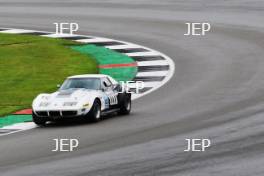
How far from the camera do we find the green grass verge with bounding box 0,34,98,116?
25.5m

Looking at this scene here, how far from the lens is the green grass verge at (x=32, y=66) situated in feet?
83.7

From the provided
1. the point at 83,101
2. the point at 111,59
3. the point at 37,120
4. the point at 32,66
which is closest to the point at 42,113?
the point at 37,120

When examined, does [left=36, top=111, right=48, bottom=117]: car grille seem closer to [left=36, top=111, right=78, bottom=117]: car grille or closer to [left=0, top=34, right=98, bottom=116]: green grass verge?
[left=36, top=111, right=78, bottom=117]: car grille

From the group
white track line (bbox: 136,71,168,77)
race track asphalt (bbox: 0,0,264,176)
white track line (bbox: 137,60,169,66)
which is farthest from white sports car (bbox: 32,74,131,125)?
white track line (bbox: 137,60,169,66)

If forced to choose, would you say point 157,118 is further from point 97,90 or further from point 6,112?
point 6,112

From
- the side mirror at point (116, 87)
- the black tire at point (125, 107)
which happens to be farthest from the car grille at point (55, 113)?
the side mirror at point (116, 87)

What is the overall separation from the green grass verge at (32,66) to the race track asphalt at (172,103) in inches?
105

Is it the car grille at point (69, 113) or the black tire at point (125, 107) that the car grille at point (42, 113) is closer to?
the car grille at point (69, 113)

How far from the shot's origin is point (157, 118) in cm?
2133

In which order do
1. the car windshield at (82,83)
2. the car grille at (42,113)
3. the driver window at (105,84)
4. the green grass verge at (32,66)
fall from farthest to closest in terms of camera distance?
the green grass verge at (32,66)
the driver window at (105,84)
the car windshield at (82,83)
the car grille at (42,113)

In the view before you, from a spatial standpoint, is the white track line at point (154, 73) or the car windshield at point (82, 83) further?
the white track line at point (154, 73)

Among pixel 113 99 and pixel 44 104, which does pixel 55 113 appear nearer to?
pixel 44 104

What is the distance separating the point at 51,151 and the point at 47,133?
2.40m

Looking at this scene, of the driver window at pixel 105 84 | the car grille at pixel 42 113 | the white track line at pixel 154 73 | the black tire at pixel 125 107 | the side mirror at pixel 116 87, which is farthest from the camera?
the white track line at pixel 154 73
